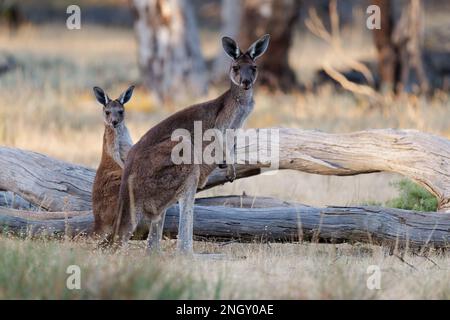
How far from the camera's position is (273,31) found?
17922mm

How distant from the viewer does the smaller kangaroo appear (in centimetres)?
715

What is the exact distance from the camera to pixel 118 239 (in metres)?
6.74

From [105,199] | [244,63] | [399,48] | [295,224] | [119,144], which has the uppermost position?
[399,48]

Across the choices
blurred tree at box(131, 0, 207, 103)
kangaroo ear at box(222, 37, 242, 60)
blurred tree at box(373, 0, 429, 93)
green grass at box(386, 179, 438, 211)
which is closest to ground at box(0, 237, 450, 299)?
green grass at box(386, 179, 438, 211)

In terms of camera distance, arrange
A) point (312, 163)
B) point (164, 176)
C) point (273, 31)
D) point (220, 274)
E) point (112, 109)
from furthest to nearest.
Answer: point (273, 31) < point (312, 163) < point (112, 109) < point (164, 176) < point (220, 274)

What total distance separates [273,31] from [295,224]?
11.0m

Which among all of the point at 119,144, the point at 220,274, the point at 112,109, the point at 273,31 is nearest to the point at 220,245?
the point at 119,144

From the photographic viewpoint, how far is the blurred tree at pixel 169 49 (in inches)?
637

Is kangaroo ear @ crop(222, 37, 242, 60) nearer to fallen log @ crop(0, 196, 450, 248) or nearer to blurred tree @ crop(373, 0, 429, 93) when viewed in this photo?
fallen log @ crop(0, 196, 450, 248)

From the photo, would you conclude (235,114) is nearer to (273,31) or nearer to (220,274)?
(220,274)

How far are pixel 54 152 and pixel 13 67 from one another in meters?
6.68

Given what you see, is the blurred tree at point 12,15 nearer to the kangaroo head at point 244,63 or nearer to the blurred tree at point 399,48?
the blurred tree at point 399,48

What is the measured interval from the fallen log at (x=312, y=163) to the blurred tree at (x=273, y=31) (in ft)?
31.1
